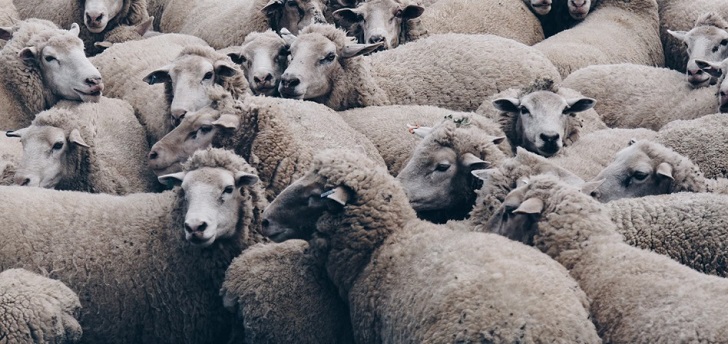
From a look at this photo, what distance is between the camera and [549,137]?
7.32 meters

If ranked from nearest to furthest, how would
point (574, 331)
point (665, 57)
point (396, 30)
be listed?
1. point (574, 331)
2. point (396, 30)
3. point (665, 57)

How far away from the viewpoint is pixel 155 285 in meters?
6.08

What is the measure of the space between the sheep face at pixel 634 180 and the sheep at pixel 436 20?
2876mm

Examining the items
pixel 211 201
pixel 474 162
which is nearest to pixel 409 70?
pixel 474 162

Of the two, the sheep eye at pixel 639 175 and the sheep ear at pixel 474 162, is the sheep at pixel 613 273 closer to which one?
the sheep ear at pixel 474 162

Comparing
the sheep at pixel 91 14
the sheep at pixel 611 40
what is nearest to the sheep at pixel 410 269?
the sheep at pixel 611 40

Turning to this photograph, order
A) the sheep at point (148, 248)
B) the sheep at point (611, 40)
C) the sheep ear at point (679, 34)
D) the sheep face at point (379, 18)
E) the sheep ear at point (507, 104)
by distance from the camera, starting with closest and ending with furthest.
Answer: the sheep at point (148, 248) < the sheep ear at point (507, 104) < the sheep face at point (379, 18) < the sheep at point (611, 40) < the sheep ear at point (679, 34)

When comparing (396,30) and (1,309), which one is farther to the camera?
(396,30)

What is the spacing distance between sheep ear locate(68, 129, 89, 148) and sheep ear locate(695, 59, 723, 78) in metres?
4.13

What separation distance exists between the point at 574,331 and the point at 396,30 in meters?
5.10

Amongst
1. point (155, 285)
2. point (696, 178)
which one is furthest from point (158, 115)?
point (696, 178)

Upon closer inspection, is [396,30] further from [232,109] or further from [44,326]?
[44,326]

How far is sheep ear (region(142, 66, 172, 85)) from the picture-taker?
7.77 metres

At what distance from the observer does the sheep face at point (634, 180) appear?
6.63 meters
